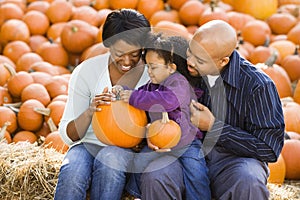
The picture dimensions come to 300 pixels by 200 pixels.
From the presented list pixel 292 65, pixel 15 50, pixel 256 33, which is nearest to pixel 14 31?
pixel 15 50

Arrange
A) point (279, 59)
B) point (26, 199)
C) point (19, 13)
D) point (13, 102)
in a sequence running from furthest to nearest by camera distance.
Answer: point (19, 13) → point (279, 59) → point (13, 102) → point (26, 199)

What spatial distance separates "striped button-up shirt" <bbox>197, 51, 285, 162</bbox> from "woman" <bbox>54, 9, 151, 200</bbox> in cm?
47

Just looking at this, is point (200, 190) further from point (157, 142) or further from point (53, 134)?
point (53, 134)

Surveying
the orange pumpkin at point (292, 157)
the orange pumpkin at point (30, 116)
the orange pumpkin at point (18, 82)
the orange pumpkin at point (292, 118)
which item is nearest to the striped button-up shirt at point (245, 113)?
the orange pumpkin at point (292, 157)

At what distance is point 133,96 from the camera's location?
3004 millimetres

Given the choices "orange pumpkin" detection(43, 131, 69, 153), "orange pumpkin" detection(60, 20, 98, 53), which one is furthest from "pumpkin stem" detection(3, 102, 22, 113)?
"orange pumpkin" detection(60, 20, 98, 53)

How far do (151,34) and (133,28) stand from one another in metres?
0.11

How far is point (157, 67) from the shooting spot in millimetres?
2986

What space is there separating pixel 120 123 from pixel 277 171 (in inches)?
55.0

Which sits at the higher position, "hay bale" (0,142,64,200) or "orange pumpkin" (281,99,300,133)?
"hay bale" (0,142,64,200)

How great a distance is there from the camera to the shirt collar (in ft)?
9.86

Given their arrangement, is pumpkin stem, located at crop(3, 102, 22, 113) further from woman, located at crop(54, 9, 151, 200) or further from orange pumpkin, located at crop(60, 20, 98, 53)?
woman, located at crop(54, 9, 151, 200)

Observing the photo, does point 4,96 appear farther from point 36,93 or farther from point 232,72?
point 232,72

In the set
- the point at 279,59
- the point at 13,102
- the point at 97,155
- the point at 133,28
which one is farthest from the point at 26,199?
the point at 279,59
